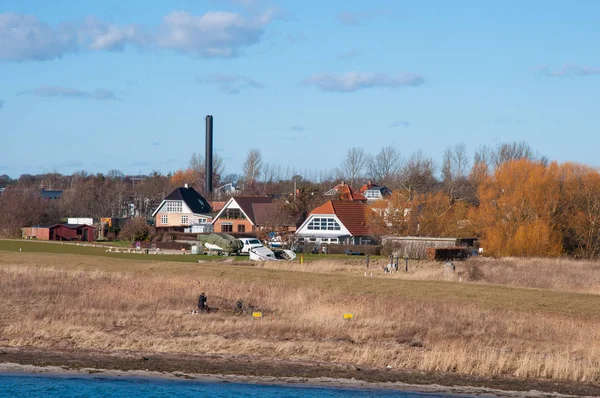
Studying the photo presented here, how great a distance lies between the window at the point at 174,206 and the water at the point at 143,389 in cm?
8614

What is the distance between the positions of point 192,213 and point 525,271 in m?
65.1

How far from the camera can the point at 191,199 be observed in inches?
4358

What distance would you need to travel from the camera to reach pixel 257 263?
54156mm

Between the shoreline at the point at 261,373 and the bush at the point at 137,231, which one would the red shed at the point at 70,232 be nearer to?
the bush at the point at 137,231

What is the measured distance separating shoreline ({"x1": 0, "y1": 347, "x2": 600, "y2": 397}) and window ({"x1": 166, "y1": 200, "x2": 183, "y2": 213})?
83541 millimetres

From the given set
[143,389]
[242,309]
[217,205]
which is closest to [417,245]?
[242,309]

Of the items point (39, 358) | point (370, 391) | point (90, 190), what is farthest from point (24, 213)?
point (370, 391)

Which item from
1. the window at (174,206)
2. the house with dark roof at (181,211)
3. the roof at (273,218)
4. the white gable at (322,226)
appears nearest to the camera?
the white gable at (322,226)

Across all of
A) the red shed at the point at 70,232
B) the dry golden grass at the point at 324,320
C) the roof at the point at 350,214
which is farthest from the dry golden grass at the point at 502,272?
the red shed at the point at 70,232

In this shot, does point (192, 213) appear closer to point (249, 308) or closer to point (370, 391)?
point (249, 308)

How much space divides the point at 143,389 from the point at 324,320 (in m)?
9.26

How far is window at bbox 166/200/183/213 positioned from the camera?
359 feet

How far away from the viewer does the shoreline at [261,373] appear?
23.0 meters

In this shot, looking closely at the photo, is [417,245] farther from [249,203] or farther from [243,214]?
[249,203]
